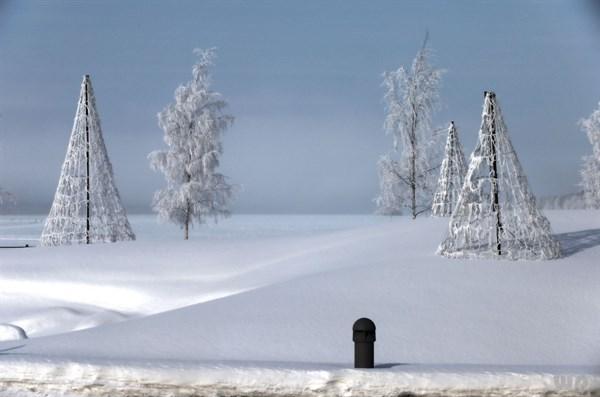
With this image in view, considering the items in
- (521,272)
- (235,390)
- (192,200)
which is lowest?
(235,390)

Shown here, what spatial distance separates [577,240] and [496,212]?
8.92ft

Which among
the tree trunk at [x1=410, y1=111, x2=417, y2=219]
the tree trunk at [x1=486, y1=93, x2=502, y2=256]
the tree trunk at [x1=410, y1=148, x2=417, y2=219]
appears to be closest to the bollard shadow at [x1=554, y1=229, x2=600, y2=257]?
the tree trunk at [x1=486, y1=93, x2=502, y2=256]

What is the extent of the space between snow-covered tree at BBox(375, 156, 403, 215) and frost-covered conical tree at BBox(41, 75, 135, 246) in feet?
31.3

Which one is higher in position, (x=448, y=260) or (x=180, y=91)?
(x=180, y=91)

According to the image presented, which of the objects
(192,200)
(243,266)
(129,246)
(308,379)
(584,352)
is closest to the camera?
(308,379)

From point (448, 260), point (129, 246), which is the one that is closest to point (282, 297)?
point (448, 260)

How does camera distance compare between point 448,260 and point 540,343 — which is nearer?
point 540,343

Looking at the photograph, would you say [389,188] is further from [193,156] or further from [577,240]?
[577,240]

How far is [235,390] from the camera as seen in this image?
7.23m

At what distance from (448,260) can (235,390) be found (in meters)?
6.30

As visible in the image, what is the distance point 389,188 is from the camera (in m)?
25.3

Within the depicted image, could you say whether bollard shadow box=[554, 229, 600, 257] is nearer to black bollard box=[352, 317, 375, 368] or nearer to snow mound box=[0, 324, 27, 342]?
black bollard box=[352, 317, 375, 368]

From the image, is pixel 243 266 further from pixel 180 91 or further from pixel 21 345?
pixel 180 91

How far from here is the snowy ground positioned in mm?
7305
